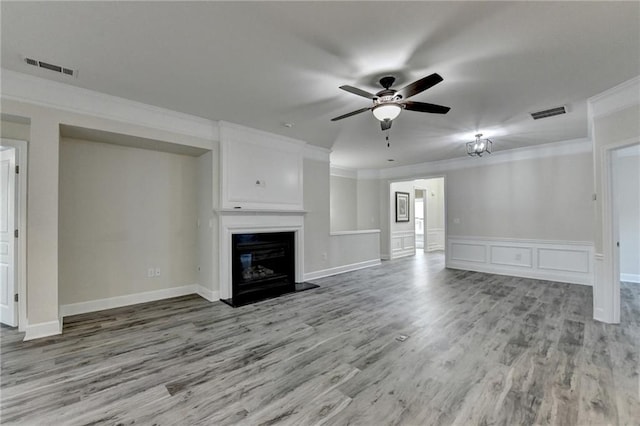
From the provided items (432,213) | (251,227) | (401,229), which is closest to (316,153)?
(251,227)

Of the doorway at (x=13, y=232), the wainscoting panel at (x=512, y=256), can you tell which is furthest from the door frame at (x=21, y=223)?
the wainscoting panel at (x=512, y=256)

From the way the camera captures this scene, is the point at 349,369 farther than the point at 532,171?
No

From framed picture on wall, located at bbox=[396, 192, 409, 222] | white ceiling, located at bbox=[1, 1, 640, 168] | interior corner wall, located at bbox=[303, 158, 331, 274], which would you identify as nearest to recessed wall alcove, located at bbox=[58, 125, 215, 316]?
white ceiling, located at bbox=[1, 1, 640, 168]

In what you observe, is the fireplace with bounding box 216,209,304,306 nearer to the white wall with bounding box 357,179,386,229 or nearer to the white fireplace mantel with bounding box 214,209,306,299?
the white fireplace mantel with bounding box 214,209,306,299

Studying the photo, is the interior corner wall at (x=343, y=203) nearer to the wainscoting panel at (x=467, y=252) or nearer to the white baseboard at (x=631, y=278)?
the wainscoting panel at (x=467, y=252)

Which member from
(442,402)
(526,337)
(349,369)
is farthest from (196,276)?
(526,337)

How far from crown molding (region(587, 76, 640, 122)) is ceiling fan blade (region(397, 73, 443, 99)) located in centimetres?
246

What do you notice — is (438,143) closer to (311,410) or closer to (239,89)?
(239,89)

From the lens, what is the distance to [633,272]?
206 inches

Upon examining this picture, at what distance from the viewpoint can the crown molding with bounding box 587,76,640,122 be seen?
9.85ft

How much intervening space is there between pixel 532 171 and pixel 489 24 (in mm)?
4882

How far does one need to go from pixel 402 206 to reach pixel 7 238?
8.76 m

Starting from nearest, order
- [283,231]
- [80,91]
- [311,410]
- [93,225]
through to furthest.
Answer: [311,410], [80,91], [93,225], [283,231]

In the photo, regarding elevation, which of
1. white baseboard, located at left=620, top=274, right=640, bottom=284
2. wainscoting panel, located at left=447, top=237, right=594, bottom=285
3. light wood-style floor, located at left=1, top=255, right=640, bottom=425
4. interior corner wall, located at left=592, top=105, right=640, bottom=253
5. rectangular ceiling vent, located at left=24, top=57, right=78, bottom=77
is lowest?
light wood-style floor, located at left=1, top=255, right=640, bottom=425
